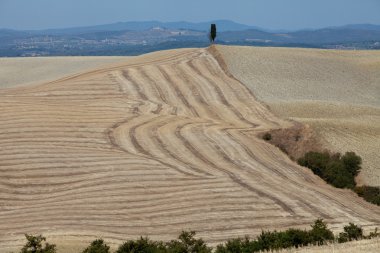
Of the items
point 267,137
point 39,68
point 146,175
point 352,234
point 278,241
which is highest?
point 39,68

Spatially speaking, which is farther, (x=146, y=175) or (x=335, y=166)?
(x=335, y=166)

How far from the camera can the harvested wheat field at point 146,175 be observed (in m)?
34.4

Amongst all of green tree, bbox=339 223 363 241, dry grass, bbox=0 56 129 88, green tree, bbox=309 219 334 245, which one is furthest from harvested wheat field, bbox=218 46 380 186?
dry grass, bbox=0 56 129 88

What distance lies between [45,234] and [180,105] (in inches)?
1393

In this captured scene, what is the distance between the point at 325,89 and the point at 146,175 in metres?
48.8

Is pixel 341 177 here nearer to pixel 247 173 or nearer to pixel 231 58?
pixel 247 173

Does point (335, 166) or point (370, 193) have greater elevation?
point (335, 166)

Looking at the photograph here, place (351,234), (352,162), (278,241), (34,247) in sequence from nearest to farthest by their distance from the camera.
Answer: (278,241)
(34,247)
(351,234)
(352,162)

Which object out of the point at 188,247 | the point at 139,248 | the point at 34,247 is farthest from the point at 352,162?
the point at 34,247

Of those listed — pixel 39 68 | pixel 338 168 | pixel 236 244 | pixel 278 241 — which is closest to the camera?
pixel 236 244

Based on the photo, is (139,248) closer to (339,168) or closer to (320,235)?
(320,235)

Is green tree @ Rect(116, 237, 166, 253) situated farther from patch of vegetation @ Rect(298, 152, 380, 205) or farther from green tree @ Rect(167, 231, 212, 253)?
patch of vegetation @ Rect(298, 152, 380, 205)

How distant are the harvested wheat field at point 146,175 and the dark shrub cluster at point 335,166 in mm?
1039

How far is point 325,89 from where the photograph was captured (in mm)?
83562
